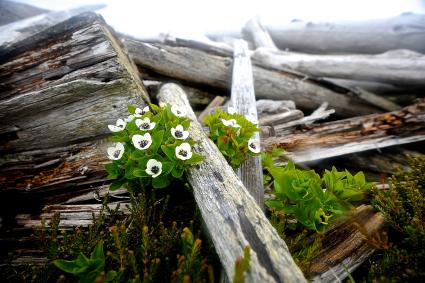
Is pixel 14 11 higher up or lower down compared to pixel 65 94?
higher up

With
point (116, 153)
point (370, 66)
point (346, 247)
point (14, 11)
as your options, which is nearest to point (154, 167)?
point (116, 153)

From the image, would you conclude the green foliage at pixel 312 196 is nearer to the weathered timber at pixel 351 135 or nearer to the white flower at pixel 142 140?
the white flower at pixel 142 140

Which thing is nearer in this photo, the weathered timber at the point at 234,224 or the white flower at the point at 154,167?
the weathered timber at the point at 234,224

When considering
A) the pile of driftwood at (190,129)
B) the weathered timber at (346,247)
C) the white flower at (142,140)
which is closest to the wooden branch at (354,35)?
the pile of driftwood at (190,129)

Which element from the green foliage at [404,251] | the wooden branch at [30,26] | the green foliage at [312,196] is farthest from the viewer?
the wooden branch at [30,26]

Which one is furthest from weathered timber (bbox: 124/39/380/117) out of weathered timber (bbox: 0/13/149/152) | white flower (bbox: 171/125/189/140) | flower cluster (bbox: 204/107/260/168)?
white flower (bbox: 171/125/189/140)

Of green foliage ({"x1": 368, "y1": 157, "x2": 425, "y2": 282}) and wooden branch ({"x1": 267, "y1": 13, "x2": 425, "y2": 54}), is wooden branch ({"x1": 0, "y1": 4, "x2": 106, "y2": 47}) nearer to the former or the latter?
green foliage ({"x1": 368, "y1": 157, "x2": 425, "y2": 282})

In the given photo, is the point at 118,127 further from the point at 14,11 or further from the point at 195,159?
the point at 14,11
